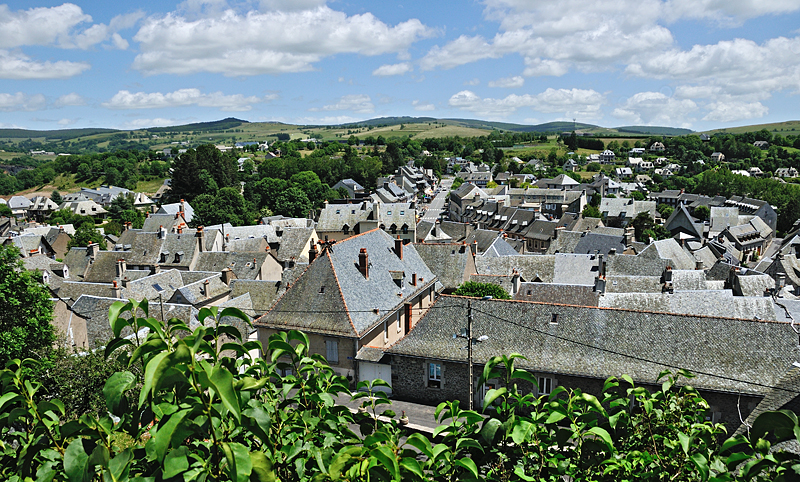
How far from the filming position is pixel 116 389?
10.8ft

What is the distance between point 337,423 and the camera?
4.84 metres

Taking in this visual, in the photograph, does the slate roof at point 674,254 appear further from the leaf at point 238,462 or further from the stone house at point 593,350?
the leaf at point 238,462

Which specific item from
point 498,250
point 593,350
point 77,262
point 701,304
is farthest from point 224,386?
point 77,262

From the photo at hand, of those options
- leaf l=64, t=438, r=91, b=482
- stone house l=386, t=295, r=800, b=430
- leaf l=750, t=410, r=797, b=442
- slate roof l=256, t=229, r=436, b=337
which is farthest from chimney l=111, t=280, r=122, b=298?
leaf l=750, t=410, r=797, b=442

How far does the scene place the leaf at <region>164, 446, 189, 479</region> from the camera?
3.14m

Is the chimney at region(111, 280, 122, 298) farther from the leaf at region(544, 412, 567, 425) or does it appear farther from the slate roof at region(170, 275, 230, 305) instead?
the leaf at region(544, 412, 567, 425)

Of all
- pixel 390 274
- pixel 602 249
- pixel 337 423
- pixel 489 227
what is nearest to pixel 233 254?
pixel 390 274

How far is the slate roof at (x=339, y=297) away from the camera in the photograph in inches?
1051

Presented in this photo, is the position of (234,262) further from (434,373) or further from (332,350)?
(434,373)

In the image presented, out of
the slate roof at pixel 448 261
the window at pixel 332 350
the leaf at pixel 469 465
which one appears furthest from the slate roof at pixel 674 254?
the leaf at pixel 469 465

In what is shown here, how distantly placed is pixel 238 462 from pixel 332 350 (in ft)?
78.8

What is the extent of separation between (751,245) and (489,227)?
153 feet

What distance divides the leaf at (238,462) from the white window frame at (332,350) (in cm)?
2371

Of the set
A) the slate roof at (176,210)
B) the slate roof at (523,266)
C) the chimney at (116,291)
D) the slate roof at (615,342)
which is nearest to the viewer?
the slate roof at (615,342)
